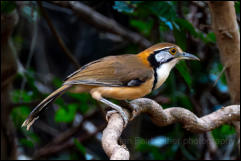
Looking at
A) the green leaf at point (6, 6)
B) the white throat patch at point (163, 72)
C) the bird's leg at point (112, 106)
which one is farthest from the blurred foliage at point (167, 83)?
the bird's leg at point (112, 106)

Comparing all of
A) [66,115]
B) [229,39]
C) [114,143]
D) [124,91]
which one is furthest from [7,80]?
[114,143]

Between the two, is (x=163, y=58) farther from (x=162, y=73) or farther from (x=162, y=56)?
(x=162, y=73)

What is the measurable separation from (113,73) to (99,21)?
1627 mm

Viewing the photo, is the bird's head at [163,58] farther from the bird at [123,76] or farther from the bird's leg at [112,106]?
the bird's leg at [112,106]

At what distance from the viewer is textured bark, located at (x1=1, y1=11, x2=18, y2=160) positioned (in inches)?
140

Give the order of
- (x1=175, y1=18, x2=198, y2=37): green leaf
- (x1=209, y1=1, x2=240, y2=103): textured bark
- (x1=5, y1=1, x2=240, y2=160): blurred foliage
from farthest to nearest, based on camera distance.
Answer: (x1=5, y1=1, x2=240, y2=160): blurred foliage → (x1=175, y1=18, x2=198, y2=37): green leaf → (x1=209, y1=1, x2=240, y2=103): textured bark

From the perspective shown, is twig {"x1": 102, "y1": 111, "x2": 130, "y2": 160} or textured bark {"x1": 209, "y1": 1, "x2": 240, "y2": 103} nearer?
twig {"x1": 102, "y1": 111, "x2": 130, "y2": 160}

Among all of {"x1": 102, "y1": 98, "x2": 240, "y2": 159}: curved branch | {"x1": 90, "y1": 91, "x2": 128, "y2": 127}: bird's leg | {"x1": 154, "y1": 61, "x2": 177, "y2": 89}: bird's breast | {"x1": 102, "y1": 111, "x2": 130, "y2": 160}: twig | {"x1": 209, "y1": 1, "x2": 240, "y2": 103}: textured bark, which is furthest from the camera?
{"x1": 209, "y1": 1, "x2": 240, "y2": 103}: textured bark

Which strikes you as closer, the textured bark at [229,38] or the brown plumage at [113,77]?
the brown plumage at [113,77]

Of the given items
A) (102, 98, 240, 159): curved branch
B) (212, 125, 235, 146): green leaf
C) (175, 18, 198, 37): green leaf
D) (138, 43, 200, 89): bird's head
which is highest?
(175, 18, 198, 37): green leaf

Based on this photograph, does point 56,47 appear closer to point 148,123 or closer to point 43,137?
point 43,137

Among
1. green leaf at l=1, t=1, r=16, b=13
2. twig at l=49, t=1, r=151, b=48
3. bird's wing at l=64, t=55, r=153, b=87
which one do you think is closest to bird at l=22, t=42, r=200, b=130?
bird's wing at l=64, t=55, r=153, b=87

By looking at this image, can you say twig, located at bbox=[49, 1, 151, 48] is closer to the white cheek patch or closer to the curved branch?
the white cheek patch

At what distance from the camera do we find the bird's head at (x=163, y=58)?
2793mm
